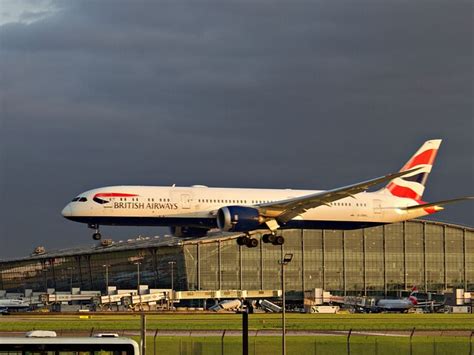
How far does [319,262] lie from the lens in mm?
165000

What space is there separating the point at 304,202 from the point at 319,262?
72200mm

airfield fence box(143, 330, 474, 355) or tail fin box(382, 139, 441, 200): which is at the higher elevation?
tail fin box(382, 139, 441, 200)

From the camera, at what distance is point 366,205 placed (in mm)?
101938

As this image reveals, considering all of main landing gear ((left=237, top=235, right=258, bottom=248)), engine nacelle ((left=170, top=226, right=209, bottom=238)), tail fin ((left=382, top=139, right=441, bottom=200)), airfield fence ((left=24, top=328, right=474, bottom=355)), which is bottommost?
airfield fence ((left=24, top=328, right=474, bottom=355))

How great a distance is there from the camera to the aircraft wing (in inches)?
3617

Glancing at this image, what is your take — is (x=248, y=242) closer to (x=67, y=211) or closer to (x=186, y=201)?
(x=186, y=201)

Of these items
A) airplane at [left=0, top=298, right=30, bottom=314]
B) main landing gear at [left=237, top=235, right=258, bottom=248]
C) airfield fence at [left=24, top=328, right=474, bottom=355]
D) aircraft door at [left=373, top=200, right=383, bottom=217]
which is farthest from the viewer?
airplane at [left=0, top=298, right=30, bottom=314]

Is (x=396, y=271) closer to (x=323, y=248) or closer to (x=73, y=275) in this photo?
(x=323, y=248)

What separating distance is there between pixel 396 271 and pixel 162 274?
3721 centimetres

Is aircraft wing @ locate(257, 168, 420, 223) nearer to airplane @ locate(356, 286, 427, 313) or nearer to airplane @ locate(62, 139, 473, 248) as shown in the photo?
airplane @ locate(62, 139, 473, 248)

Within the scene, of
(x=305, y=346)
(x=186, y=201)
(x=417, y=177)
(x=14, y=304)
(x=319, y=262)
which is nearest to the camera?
(x=305, y=346)

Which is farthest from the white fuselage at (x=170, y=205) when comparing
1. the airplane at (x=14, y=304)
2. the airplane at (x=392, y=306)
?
the airplane at (x=14, y=304)

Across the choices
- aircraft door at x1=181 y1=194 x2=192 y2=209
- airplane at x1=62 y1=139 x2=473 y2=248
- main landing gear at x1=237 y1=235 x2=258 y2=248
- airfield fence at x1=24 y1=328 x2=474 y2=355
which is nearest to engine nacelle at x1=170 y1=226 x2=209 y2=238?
airplane at x1=62 y1=139 x2=473 y2=248

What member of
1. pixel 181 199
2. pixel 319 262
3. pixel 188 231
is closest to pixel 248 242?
pixel 188 231
